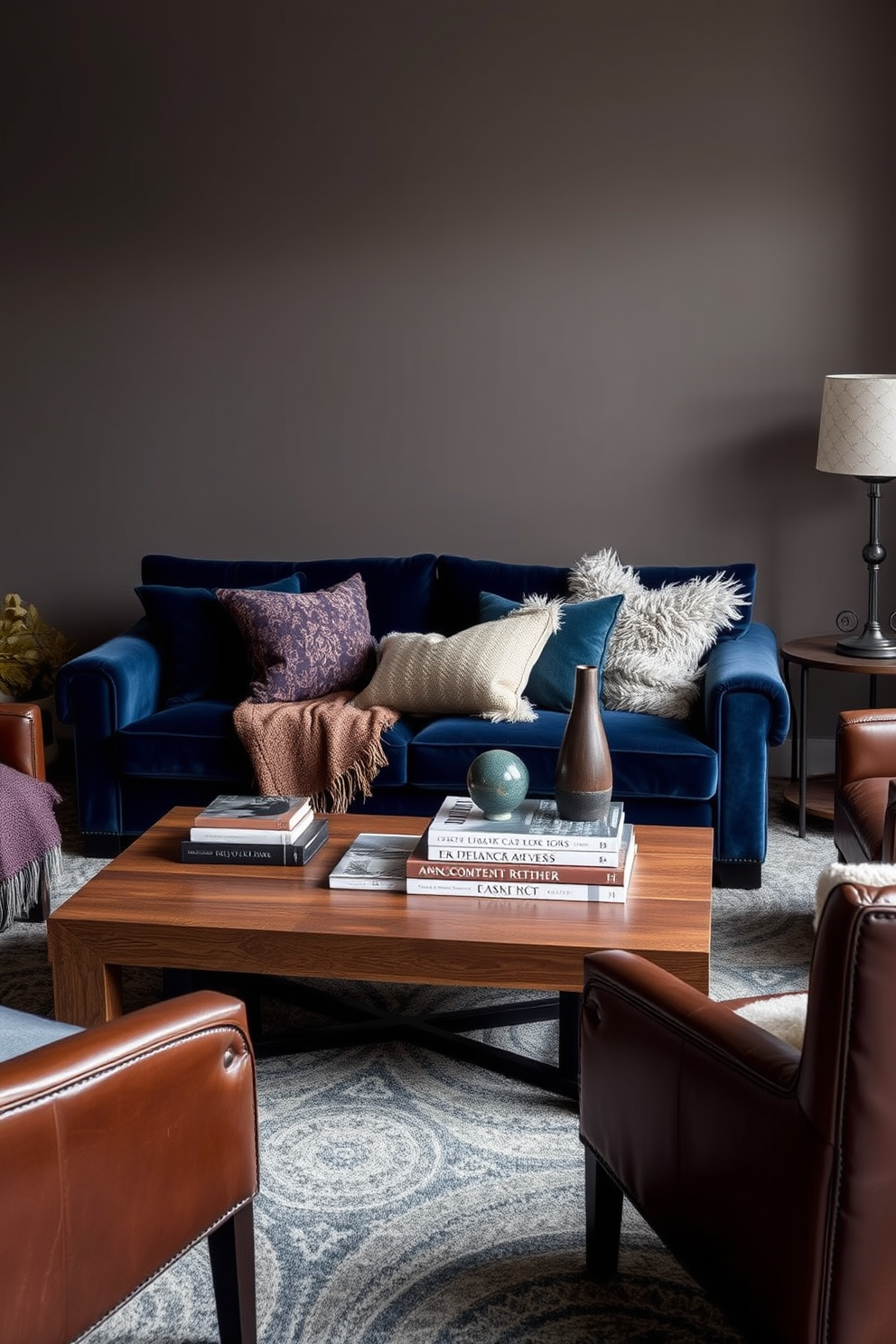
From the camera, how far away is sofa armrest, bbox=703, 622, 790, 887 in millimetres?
3418

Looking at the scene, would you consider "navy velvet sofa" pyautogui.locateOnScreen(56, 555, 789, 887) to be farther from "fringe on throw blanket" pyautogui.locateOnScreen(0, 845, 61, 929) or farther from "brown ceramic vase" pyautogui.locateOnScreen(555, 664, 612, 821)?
"brown ceramic vase" pyautogui.locateOnScreen(555, 664, 612, 821)

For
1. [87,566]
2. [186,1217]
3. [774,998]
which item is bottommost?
[186,1217]

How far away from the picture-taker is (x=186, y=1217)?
1.52 m

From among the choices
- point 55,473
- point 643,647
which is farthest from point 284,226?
point 643,647

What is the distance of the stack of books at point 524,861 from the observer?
2.29m

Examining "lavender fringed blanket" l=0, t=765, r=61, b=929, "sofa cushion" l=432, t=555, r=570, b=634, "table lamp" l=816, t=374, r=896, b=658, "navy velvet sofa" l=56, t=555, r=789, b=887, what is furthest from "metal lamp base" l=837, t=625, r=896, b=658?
"lavender fringed blanket" l=0, t=765, r=61, b=929

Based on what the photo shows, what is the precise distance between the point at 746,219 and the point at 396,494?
1.54 metres

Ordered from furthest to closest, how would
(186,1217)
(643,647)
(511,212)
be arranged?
(511,212), (643,647), (186,1217)

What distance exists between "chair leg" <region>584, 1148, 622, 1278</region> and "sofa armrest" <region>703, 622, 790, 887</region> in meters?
1.74

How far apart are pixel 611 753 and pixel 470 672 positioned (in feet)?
1.61

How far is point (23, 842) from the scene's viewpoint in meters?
3.04

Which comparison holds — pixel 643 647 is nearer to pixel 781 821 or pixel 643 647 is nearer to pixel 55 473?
pixel 781 821

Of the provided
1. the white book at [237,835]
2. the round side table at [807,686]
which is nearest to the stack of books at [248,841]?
the white book at [237,835]

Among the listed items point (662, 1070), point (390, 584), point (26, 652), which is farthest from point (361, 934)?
point (26, 652)
